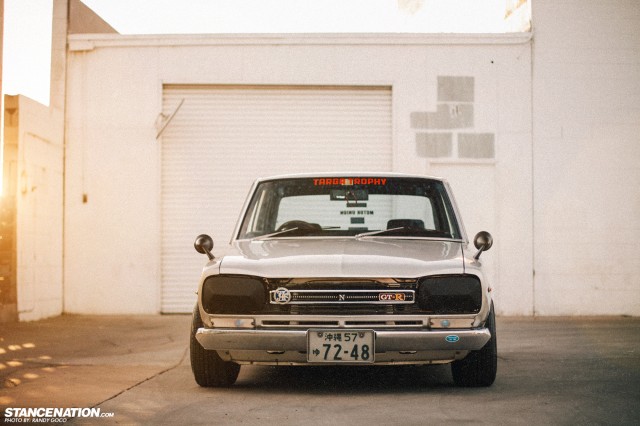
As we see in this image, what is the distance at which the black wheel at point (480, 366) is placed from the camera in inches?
219

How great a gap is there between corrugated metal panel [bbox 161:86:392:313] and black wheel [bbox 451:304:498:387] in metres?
7.81

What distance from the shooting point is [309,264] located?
17.5 feet

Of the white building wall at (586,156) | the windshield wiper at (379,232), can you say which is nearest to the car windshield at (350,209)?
the windshield wiper at (379,232)

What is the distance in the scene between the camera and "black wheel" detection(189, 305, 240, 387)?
18.5 feet

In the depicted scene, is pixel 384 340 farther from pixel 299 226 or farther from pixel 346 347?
pixel 299 226

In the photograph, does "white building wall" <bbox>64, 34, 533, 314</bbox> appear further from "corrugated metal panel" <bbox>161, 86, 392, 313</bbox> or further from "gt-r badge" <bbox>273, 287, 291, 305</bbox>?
"gt-r badge" <bbox>273, 287, 291, 305</bbox>

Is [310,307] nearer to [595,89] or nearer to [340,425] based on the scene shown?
[340,425]

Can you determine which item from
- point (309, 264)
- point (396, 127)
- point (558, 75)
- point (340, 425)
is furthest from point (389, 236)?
point (558, 75)

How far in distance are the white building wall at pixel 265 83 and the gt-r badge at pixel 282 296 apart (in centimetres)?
818

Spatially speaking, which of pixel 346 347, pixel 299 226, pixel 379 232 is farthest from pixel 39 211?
pixel 346 347

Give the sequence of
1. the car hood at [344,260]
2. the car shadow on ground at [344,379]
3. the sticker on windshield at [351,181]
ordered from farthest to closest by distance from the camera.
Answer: the sticker on windshield at [351,181] < the car shadow on ground at [344,379] < the car hood at [344,260]

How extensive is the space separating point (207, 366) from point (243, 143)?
8.00 meters

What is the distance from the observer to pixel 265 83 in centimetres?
1334

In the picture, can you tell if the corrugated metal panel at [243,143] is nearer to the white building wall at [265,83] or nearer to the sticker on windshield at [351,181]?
the white building wall at [265,83]
